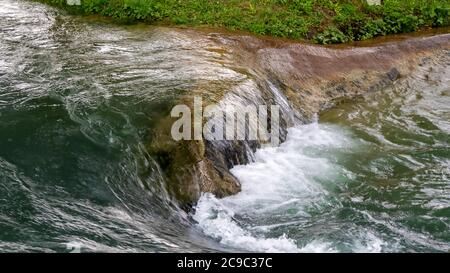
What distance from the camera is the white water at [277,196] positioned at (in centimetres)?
633

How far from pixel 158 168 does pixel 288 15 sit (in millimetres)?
8880

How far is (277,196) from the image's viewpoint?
7.61 metres

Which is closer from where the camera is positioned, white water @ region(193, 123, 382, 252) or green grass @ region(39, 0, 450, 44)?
white water @ region(193, 123, 382, 252)

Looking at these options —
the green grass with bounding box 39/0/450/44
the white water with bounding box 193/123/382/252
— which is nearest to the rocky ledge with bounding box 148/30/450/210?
the white water with bounding box 193/123/382/252

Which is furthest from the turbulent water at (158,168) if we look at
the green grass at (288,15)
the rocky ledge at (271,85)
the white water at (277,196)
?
the green grass at (288,15)

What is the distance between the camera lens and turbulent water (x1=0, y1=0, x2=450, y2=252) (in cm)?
591

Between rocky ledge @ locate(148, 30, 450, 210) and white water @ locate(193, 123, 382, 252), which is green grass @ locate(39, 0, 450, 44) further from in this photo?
white water @ locate(193, 123, 382, 252)

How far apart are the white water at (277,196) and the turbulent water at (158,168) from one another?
23 millimetres

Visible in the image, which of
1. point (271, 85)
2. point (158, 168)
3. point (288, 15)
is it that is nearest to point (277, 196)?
point (158, 168)

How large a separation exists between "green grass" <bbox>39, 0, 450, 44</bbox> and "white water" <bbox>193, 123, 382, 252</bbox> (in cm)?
489

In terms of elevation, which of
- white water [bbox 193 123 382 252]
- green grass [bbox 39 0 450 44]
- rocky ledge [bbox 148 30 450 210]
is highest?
green grass [bbox 39 0 450 44]

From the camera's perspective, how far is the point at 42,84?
29.6ft

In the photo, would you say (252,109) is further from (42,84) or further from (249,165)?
(42,84)

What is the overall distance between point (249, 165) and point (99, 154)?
236cm
